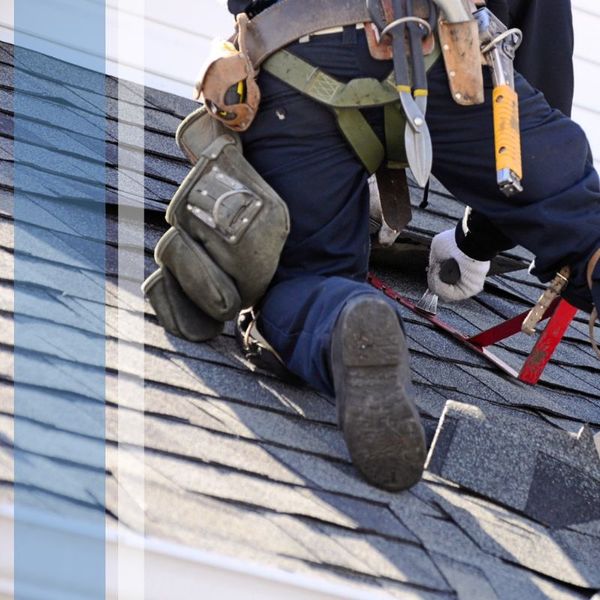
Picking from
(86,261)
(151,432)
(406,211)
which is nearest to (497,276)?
(406,211)

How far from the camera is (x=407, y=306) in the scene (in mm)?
3895

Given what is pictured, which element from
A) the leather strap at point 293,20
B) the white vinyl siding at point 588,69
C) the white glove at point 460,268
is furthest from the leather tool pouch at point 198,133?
the white vinyl siding at point 588,69

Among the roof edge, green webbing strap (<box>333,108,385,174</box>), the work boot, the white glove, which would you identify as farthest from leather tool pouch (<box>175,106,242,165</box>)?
the roof edge

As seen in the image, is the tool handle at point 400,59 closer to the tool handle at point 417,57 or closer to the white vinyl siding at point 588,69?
the tool handle at point 417,57

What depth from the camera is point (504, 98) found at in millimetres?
3031

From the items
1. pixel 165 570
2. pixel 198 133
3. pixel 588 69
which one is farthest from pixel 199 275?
pixel 588 69

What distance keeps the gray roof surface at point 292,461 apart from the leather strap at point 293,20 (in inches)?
26.2

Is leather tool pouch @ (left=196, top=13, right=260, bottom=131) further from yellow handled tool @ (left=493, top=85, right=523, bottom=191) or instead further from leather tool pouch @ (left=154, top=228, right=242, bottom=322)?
yellow handled tool @ (left=493, top=85, right=523, bottom=191)

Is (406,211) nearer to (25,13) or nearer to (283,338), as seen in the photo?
(283,338)

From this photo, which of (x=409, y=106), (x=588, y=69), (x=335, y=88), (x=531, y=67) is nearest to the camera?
(x=409, y=106)

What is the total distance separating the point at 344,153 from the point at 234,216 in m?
0.33

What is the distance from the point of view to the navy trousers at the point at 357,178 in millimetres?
3109

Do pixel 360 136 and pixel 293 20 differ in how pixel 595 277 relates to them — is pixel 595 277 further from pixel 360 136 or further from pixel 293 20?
pixel 293 20

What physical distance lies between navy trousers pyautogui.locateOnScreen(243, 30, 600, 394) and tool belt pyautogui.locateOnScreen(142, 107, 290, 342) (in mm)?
95
